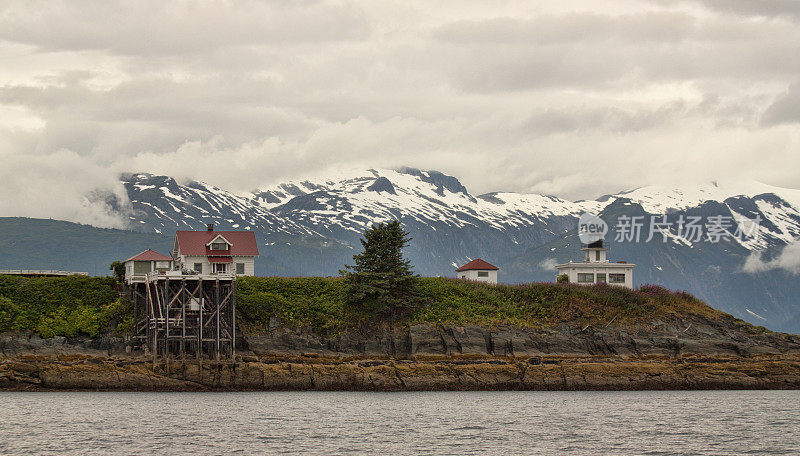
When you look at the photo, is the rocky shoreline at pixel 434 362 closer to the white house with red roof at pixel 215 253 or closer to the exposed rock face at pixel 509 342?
the exposed rock face at pixel 509 342

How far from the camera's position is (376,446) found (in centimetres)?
5881

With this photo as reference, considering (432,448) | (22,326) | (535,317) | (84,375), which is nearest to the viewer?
(432,448)

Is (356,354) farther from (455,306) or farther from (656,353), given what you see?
(656,353)

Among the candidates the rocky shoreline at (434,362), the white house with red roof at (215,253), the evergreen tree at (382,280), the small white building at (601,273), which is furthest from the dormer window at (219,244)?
the small white building at (601,273)

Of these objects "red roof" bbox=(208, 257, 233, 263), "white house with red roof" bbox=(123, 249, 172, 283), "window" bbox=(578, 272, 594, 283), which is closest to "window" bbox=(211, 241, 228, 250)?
"red roof" bbox=(208, 257, 233, 263)

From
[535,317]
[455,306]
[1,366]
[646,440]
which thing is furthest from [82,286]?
[646,440]

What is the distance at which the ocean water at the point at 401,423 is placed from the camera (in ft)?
191

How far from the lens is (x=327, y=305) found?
104062 mm

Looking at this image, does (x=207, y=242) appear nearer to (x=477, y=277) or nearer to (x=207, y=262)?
(x=207, y=262)

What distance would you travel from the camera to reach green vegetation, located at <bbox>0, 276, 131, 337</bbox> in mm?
98000

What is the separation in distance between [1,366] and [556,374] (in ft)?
150

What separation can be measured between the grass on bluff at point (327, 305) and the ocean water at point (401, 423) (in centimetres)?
1507

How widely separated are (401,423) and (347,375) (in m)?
19.5

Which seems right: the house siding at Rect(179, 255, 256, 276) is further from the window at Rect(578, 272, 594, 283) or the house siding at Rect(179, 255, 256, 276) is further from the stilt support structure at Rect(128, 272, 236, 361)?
the window at Rect(578, 272, 594, 283)
